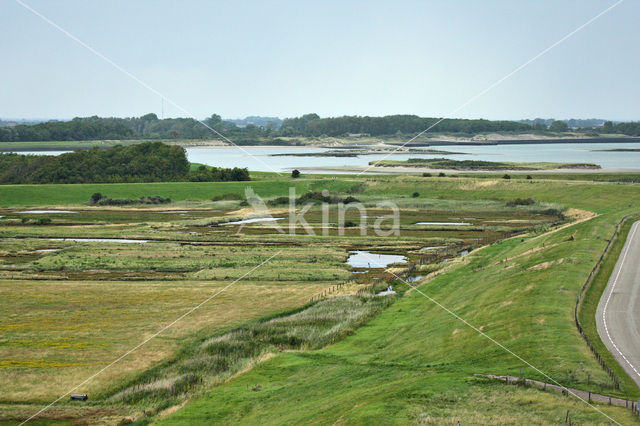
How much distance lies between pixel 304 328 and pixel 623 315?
19.1 metres

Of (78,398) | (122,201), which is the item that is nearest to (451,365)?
(78,398)

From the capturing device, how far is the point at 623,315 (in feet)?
118

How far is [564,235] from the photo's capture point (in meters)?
62.2

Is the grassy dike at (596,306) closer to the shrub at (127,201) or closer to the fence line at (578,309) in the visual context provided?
the fence line at (578,309)

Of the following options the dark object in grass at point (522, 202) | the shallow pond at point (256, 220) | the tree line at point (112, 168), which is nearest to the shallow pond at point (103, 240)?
the shallow pond at point (256, 220)

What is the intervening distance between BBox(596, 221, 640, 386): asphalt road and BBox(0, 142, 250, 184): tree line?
11492 centimetres

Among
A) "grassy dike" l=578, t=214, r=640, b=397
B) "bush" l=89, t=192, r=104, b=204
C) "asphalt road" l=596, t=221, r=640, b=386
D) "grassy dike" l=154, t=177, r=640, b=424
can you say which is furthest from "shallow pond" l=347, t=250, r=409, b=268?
"bush" l=89, t=192, r=104, b=204

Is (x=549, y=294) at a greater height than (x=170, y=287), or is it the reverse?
(x=549, y=294)

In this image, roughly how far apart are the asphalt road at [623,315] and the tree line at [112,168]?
11492 cm

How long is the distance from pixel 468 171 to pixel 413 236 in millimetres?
85025

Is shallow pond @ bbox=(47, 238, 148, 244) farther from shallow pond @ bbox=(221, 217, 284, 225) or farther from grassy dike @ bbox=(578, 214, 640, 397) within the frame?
grassy dike @ bbox=(578, 214, 640, 397)

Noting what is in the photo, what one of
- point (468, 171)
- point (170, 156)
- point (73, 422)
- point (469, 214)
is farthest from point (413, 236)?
point (170, 156)

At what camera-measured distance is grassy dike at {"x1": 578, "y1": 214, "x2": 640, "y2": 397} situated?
91.5ft

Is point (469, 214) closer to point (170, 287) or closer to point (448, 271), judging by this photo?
point (448, 271)
